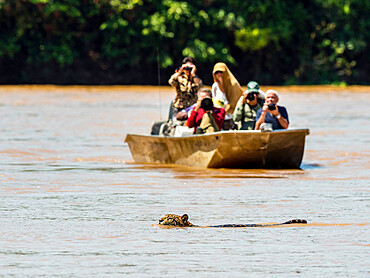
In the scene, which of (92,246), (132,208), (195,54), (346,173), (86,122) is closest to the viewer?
(92,246)

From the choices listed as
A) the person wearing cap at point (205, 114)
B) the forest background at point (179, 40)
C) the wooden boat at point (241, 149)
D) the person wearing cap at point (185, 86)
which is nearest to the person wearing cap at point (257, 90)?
the person wearing cap at point (205, 114)

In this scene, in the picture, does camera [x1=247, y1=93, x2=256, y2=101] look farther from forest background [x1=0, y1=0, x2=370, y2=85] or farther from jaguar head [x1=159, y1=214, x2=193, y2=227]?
forest background [x1=0, y1=0, x2=370, y2=85]

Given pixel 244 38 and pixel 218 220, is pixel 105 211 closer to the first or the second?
pixel 218 220

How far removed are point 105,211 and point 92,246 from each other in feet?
6.24

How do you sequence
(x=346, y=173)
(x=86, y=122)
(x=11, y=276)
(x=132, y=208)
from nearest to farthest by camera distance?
(x=11, y=276)
(x=132, y=208)
(x=346, y=173)
(x=86, y=122)

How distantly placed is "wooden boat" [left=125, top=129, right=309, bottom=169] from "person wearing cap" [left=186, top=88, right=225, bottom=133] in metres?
0.28

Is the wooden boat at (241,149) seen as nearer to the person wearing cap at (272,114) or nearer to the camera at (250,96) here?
the person wearing cap at (272,114)

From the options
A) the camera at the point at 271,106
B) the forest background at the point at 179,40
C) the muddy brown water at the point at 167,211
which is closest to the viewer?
the muddy brown water at the point at 167,211

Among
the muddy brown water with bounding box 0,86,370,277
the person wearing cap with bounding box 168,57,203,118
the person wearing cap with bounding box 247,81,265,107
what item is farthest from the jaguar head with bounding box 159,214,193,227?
the person wearing cap with bounding box 168,57,203,118

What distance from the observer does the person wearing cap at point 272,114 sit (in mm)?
13344

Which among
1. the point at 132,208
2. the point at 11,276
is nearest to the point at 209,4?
the point at 132,208

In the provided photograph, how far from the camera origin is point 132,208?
32.2ft

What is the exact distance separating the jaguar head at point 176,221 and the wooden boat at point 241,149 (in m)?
4.75

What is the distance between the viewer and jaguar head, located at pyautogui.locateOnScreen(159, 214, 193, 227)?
8609 mm
